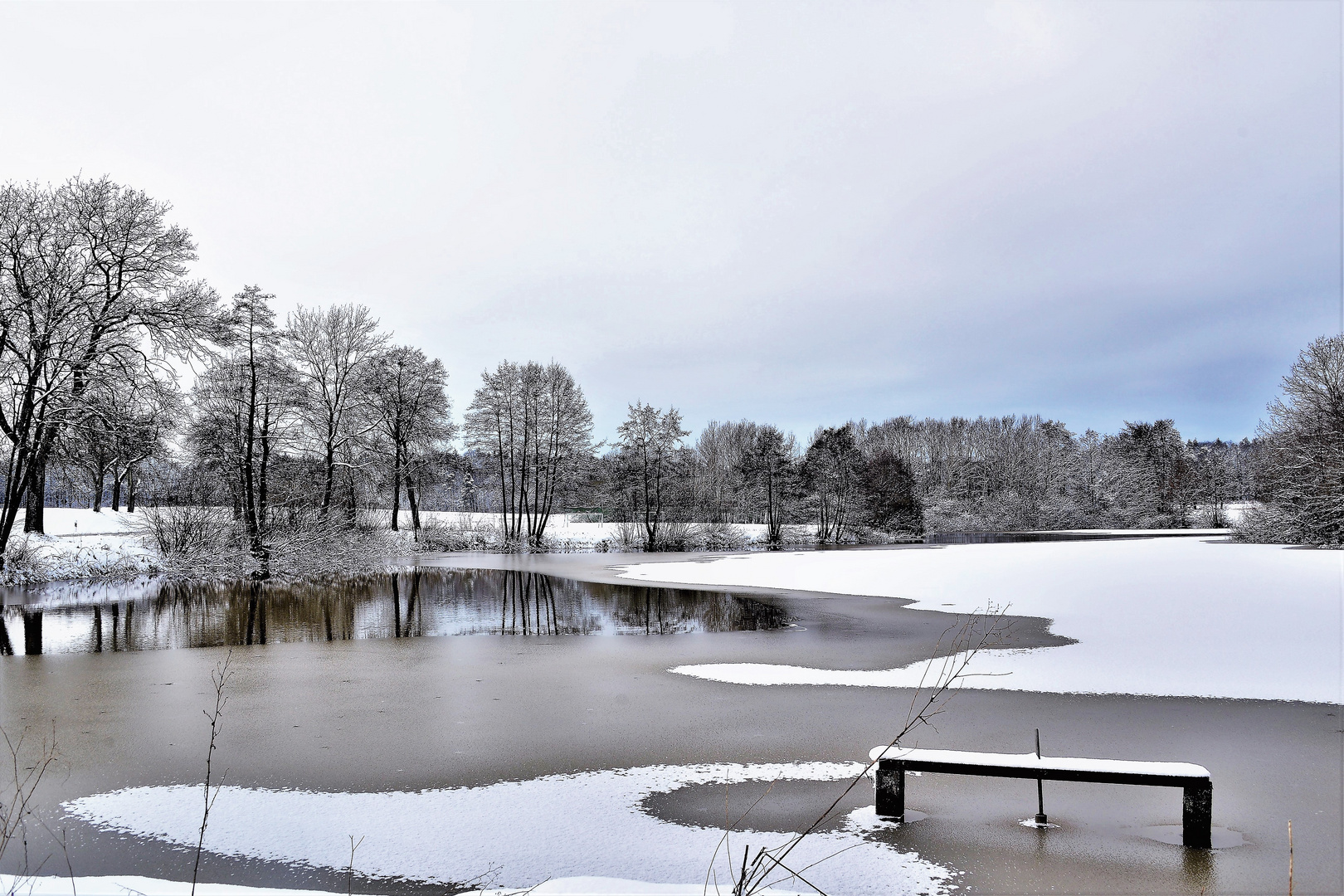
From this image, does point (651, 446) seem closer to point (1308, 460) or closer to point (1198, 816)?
point (1308, 460)

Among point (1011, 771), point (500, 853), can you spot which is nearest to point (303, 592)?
point (500, 853)

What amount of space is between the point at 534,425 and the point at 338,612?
86.5 ft

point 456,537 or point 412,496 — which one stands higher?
point 412,496

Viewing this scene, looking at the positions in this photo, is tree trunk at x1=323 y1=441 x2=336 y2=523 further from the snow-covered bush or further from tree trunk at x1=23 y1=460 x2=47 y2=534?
tree trunk at x1=23 y1=460 x2=47 y2=534

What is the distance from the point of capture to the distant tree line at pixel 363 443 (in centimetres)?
2075

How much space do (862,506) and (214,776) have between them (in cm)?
4871

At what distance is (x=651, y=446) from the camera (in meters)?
41.8

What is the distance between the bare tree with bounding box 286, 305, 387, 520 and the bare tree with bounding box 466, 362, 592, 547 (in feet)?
22.6

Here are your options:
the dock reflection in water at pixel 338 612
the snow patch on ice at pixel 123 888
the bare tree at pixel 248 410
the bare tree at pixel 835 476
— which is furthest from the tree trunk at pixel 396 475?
the snow patch on ice at pixel 123 888

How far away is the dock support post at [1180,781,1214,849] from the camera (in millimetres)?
4207

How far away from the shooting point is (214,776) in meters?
5.59

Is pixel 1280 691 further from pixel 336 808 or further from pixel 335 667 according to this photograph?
pixel 335 667

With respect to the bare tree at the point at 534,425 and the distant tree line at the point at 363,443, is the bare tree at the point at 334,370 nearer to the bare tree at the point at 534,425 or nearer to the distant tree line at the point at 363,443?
the distant tree line at the point at 363,443

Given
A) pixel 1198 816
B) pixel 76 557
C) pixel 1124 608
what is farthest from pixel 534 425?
pixel 1198 816
